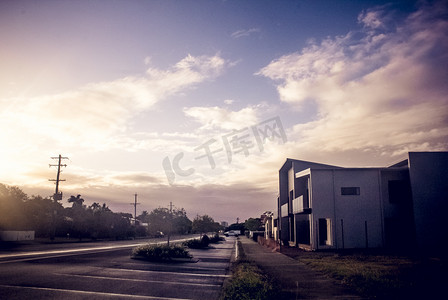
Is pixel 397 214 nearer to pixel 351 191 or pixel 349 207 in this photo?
pixel 349 207

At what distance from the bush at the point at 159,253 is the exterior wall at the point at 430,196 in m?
18.9

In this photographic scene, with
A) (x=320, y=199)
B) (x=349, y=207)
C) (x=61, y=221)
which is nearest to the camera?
(x=349, y=207)

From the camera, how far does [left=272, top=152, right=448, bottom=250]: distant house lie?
88.7 ft

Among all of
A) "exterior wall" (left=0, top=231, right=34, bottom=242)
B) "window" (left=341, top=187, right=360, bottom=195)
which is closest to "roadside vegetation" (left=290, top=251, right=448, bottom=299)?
"window" (left=341, top=187, right=360, bottom=195)

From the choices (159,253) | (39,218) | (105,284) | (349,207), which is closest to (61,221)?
(39,218)

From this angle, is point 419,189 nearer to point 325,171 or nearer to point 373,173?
point 373,173

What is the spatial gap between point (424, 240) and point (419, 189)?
4.02m

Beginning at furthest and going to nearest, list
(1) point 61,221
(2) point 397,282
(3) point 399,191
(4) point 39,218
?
(1) point 61,221
(4) point 39,218
(3) point 399,191
(2) point 397,282

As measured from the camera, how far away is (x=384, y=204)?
28891 mm

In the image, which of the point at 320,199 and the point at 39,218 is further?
the point at 39,218

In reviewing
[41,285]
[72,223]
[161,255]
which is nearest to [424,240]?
[161,255]

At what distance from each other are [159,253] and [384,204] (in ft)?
63.8

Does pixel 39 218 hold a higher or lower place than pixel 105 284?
higher

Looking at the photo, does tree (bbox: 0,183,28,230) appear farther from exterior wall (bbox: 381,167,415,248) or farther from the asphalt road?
exterior wall (bbox: 381,167,415,248)
